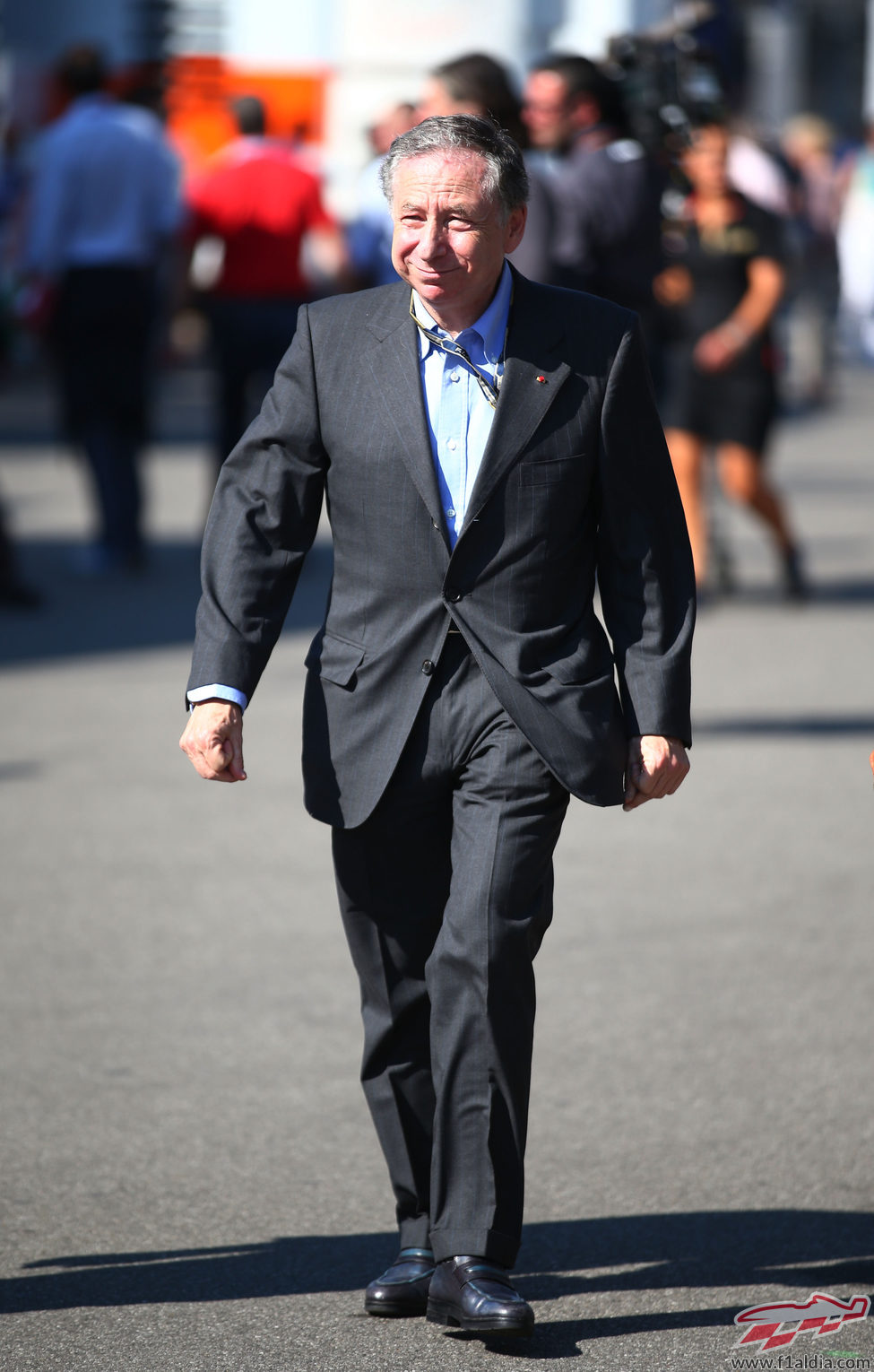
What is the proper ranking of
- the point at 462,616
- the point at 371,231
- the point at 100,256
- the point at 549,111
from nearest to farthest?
1. the point at 462,616
2. the point at 549,111
3. the point at 100,256
4. the point at 371,231

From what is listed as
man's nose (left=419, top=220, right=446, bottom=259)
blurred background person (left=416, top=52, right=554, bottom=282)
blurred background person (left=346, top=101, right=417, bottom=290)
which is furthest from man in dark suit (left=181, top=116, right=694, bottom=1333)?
blurred background person (left=346, top=101, right=417, bottom=290)

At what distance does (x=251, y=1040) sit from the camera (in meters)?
5.06

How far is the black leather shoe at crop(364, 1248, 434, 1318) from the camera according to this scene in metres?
3.62

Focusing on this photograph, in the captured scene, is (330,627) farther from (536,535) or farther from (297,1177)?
(297,1177)

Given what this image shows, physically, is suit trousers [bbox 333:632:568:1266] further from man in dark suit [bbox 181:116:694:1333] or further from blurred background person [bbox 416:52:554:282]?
blurred background person [bbox 416:52:554:282]

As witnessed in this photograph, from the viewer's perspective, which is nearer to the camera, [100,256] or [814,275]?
[100,256]

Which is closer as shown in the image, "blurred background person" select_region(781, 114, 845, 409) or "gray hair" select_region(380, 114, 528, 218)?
"gray hair" select_region(380, 114, 528, 218)

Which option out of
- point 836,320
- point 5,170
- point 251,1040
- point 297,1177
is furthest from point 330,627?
point 836,320

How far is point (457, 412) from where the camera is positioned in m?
3.55

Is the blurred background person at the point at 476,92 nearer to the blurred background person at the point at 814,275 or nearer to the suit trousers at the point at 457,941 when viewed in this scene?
the suit trousers at the point at 457,941

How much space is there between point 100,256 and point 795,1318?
839 cm

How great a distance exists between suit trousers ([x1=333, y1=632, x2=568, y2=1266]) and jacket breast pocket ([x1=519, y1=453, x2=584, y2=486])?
0.95 ft

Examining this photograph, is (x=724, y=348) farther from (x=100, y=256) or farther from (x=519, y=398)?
(x=519, y=398)

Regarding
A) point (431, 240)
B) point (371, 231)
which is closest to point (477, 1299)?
A: point (431, 240)
